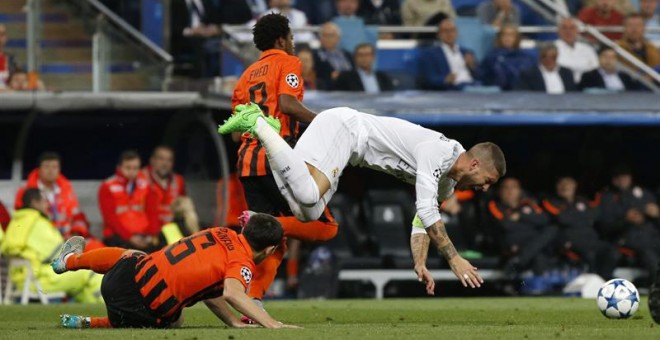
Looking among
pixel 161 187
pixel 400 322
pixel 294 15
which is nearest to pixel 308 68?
pixel 294 15

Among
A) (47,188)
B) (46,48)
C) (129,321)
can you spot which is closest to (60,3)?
(46,48)

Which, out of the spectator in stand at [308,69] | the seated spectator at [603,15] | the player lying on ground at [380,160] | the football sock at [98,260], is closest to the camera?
the player lying on ground at [380,160]

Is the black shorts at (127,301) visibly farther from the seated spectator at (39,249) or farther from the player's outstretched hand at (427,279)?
the seated spectator at (39,249)

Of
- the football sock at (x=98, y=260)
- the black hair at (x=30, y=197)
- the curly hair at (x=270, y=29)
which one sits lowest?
the black hair at (x=30, y=197)

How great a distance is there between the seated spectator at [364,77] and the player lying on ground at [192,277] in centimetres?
754

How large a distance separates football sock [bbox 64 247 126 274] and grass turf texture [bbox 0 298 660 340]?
1.50 feet

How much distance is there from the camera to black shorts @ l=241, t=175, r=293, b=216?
11.0m

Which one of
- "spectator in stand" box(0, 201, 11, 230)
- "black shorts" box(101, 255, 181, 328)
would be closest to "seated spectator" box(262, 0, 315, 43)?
"spectator in stand" box(0, 201, 11, 230)

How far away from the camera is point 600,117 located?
17.5 meters

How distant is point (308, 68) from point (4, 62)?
3.36 m

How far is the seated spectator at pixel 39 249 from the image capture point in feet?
53.3

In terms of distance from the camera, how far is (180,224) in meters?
17.1

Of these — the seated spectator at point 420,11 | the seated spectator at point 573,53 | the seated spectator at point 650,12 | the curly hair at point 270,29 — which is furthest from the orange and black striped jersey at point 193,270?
the seated spectator at point 650,12

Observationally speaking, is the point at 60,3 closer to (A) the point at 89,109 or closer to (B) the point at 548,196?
(A) the point at 89,109
